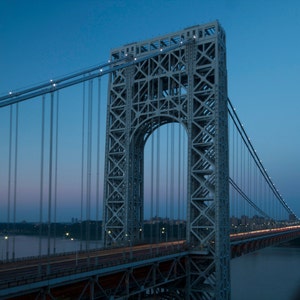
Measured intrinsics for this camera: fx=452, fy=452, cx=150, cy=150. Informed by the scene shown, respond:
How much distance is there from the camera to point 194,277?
36625 millimetres

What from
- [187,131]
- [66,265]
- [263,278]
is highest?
[187,131]

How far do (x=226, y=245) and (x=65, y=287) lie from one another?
18706mm

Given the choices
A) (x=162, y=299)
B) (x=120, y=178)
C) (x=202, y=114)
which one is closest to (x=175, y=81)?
(x=202, y=114)

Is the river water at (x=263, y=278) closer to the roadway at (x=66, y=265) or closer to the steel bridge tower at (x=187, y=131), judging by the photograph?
the steel bridge tower at (x=187, y=131)

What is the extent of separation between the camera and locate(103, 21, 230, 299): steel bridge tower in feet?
120

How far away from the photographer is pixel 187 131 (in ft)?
126

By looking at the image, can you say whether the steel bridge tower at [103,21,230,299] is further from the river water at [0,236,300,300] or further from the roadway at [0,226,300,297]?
the river water at [0,236,300,300]

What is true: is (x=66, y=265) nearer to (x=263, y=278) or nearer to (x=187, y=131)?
(x=187, y=131)

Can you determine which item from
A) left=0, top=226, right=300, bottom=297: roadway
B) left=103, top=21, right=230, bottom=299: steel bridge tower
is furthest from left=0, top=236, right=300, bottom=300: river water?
left=0, top=226, right=300, bottom=297: roadway

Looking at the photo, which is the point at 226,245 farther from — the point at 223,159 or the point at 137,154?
the point at 137,154

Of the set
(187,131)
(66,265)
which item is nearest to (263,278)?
(187,131)

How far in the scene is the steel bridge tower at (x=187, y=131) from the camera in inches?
1437

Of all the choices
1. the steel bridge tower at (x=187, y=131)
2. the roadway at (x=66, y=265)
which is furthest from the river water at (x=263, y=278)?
the roadway at (x=66, y=265)

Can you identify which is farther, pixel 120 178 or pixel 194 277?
pixel 120 178
